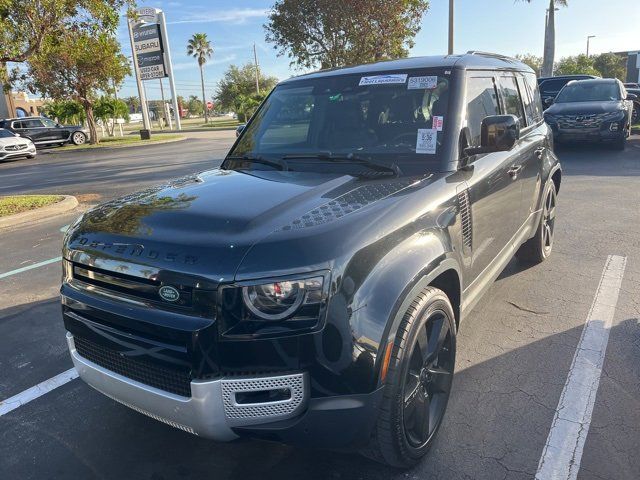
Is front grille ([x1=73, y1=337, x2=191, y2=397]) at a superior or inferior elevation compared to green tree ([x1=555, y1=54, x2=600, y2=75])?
inferior

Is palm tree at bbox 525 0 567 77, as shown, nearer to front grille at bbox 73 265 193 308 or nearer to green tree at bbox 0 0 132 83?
green tree at bbox 0 0 132 83

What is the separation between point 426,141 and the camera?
312cm

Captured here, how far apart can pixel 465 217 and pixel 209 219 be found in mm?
1480

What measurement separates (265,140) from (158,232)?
1659mm

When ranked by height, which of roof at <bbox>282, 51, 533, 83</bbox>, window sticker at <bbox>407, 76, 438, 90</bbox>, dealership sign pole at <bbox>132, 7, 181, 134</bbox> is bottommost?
window sticker at <bbox>407, 76, 438, 90</bbox>

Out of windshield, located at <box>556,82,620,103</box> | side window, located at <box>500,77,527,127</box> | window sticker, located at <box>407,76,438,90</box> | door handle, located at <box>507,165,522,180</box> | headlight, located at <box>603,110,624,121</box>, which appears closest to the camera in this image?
window sticker, located at <box>407,76,438,90</box>

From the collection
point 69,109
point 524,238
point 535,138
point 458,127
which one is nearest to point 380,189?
point 458,127

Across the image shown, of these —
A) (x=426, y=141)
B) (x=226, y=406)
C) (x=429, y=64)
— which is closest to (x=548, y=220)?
(x=429, y=64)

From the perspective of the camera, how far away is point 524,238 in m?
4.39

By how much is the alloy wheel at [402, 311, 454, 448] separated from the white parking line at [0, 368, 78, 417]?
2.39 metres

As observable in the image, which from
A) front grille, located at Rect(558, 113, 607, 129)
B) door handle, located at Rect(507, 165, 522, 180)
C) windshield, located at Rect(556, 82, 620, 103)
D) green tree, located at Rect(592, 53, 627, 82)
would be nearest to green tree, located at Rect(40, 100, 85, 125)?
windshield, located at Rect(556, 82, 620, 103)

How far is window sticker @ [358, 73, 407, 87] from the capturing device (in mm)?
3379

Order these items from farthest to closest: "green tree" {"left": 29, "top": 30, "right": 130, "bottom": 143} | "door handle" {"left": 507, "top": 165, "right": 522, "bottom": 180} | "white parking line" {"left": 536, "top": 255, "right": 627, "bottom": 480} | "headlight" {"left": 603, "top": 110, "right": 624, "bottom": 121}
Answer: "green tree" {"left": 29, "top": 30, "right": 130, "bottom": 143}, "headlight" {"left": 603, "top": 110, "right": 624, "bottom": 121}, "door handle" {"left": 507, "top": 165, "right": 522, "bottom": 180}, "white parking line" {"left": 536, "top": 255, "right": 627, "bottom": 480}

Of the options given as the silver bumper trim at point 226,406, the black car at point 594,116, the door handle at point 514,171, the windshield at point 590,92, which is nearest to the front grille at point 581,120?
the black car at point 594,116
